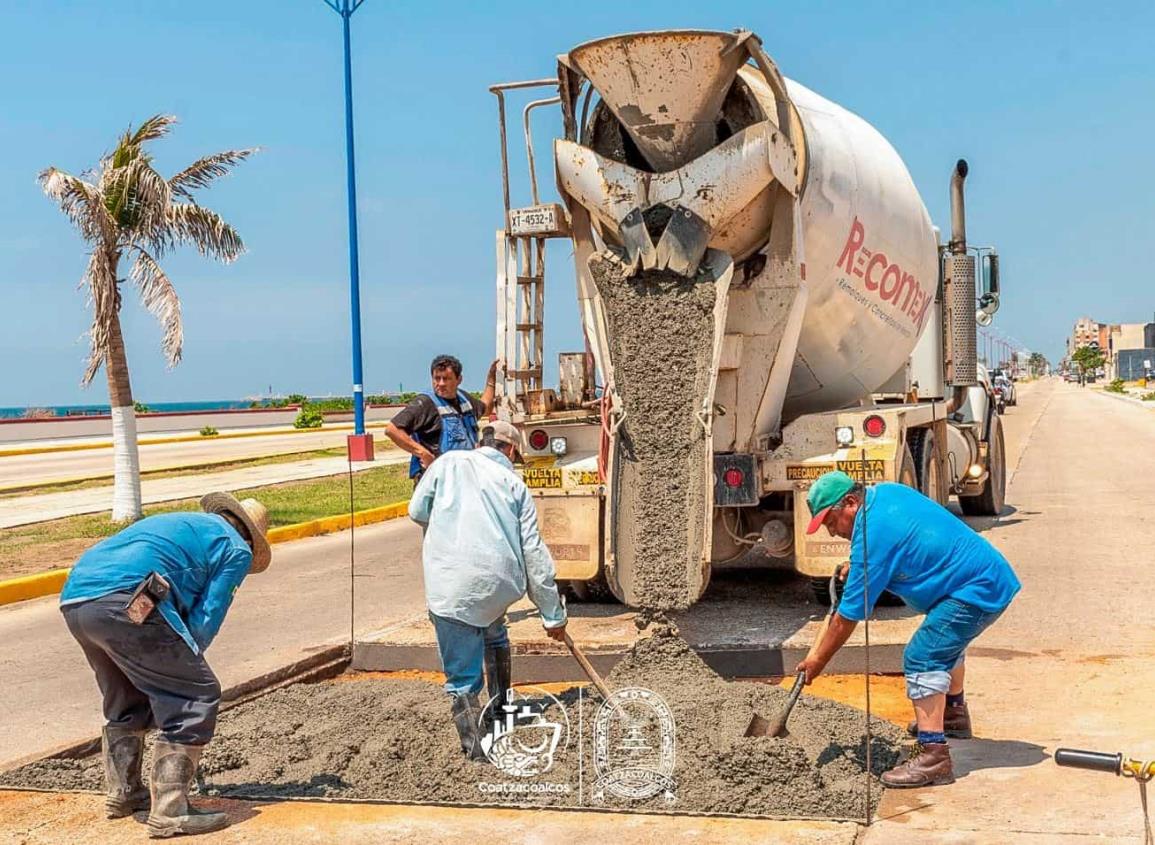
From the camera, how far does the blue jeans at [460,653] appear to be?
5.82m

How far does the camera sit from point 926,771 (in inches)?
209

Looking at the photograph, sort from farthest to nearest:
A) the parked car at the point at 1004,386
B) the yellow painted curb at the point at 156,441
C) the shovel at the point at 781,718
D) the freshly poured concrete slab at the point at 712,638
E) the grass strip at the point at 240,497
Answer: the parked car at the point at 1004,386 < the yellow painted curb at the point at 156,441 < the grass strip at the point at 240,497 < the freshly poured concrete slab at the point at 712,638 < the shovel at the point at 781,718

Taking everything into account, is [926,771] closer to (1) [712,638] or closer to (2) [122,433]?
(1) [712,638]

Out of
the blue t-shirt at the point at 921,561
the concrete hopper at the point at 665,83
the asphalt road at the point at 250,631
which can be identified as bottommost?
the asphalt road at the point at 250,631

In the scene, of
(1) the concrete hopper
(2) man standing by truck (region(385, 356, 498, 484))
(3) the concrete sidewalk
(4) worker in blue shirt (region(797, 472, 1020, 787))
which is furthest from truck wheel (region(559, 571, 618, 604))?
(3) the concrete sidewalk

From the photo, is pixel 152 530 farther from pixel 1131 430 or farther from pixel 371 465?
pixel 1131 430

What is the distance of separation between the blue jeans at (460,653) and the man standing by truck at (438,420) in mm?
2778

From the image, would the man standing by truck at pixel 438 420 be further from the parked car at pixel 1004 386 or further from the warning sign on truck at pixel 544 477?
the parked car at pixel 1004 386

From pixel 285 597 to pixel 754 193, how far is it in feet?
19.3

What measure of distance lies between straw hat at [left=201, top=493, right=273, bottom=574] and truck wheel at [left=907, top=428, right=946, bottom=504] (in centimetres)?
644

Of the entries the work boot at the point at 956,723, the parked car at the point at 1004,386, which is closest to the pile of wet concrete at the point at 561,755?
the work boot at the point at 956,723

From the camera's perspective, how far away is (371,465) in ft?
88.6

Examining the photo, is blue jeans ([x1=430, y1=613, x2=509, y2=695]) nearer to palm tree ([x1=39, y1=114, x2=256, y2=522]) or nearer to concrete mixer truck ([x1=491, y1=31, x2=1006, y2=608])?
concrete mixer truck ([x1=491, y1=31, x2=1006, y2=608])

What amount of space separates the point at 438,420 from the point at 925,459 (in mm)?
4509
